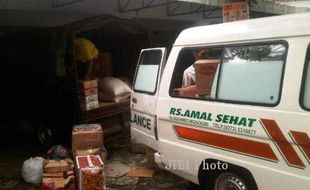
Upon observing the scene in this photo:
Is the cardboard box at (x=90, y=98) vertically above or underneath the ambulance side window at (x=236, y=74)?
underneath

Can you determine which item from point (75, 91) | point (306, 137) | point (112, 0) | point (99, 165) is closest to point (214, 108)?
point (306, 137)

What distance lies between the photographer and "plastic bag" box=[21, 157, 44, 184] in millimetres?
5316

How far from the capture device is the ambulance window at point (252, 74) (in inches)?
122

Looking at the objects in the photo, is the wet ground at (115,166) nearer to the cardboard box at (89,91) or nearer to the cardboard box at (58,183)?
the cardboard box at (58,183)

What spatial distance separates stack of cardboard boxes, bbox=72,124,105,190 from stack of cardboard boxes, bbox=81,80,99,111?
579 mm

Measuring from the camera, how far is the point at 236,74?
3471mm

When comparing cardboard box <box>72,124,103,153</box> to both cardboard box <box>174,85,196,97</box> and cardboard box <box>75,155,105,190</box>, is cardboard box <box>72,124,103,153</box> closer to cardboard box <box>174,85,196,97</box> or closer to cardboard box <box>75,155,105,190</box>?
cardboard box <box>75,155,105,190</box>

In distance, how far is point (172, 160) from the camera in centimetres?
416

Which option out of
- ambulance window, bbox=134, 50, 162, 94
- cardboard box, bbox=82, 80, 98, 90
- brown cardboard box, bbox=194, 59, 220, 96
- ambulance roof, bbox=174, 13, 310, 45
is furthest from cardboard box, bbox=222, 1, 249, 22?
cardboard box, bbox=82, 80, 98, 90

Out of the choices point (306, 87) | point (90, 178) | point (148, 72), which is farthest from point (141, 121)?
point (306, 87)

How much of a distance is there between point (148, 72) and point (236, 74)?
183 cm

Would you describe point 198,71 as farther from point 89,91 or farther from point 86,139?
point 89,91

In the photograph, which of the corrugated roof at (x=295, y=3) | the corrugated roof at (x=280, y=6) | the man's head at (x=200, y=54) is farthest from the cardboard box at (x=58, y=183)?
the corrugated roof at (x=295, y=3)

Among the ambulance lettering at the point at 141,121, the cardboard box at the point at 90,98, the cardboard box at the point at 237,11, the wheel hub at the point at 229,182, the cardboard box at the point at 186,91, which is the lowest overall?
the wheel hub at the point at 229,182
